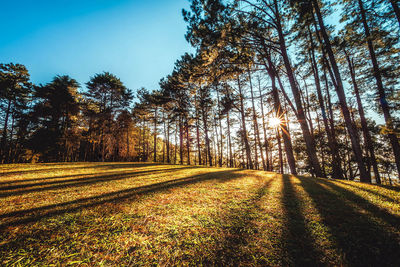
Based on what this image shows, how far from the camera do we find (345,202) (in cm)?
264

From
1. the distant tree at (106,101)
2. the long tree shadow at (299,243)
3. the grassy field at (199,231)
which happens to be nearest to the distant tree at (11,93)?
the distant tree at (106,101)

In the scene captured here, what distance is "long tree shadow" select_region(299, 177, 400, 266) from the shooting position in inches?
48.2

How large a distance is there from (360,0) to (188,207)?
1458 centimetres

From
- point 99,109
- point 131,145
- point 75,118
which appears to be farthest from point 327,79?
point 75,118

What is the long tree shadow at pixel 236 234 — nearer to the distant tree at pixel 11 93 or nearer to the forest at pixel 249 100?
the forest at pixel 249 100

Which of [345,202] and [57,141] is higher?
[57,141]

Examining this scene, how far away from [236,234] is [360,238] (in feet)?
4.51

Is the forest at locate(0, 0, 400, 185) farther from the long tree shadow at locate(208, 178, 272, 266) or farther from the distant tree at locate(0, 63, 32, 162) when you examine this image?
the long tree shadow at locate(208, 178, 272, 266)

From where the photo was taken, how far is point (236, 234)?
161 cm

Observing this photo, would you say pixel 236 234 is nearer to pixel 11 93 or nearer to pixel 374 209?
pixel 374 209

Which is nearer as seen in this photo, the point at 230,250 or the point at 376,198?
the point at 230,250

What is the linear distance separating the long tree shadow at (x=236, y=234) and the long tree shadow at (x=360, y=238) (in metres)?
0.91

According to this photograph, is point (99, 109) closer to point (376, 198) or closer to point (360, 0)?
point (376, 198)

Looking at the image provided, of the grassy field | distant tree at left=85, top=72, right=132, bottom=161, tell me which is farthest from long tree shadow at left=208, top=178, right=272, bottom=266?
distant tree at left=85, top=72, right=132, bottom=161
